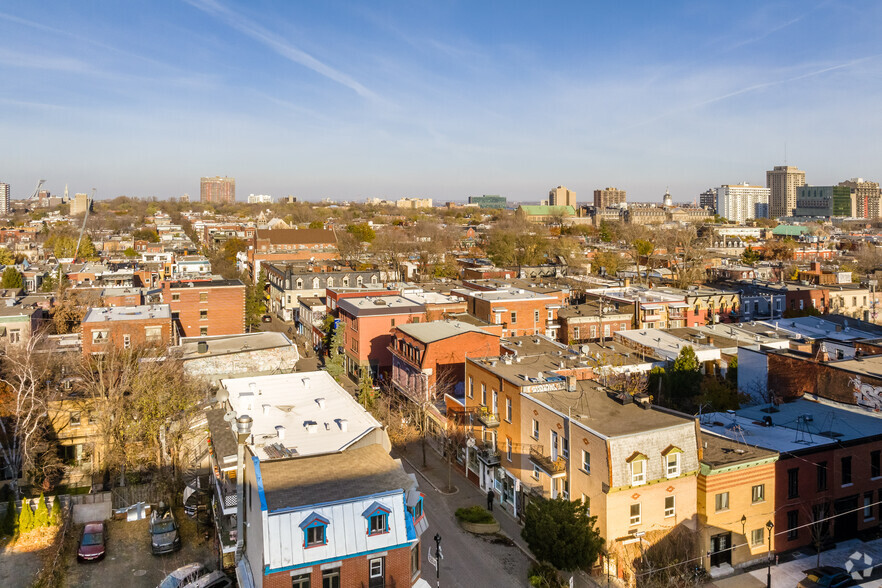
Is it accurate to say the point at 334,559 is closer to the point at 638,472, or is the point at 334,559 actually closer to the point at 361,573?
the point at 361,573

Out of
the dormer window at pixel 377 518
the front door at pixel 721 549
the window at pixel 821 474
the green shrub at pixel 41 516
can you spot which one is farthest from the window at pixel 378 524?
the window at pixel 821 474

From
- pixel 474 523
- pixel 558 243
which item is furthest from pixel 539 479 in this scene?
pixel 558 243

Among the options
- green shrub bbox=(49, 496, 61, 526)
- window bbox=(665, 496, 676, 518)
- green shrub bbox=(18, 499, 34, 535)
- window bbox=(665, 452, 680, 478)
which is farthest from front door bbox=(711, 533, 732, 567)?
green shrub bbox=(18, 499, 34, 535)

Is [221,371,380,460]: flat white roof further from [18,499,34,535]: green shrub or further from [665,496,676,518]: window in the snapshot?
[665,496,676,518]: window

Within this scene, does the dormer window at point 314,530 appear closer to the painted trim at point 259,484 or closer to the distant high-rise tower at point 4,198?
the painted trim at point 259,484

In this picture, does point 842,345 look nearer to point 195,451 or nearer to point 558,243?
point 195,451

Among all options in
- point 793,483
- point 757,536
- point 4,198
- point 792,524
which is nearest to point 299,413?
point 757,536

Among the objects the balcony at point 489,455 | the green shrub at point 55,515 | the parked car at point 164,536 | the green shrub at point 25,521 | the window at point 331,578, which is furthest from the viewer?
the balcony at point 489,455
